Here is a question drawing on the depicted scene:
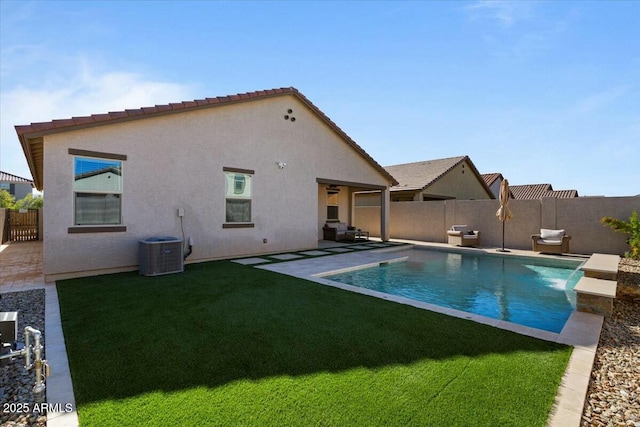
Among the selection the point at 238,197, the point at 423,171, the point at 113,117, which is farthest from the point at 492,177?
the point at 113,117

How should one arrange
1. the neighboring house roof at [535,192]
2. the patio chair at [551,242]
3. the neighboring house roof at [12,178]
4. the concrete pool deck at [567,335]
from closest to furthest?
the concrete pool deck at [567,335]
the patio chair at [551,242]
the neighboring house roof at [535,192]
the neighboring house roof at [12,178]

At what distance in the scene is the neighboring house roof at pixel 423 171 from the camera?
79.1ft

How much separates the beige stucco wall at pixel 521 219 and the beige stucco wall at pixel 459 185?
189 inches

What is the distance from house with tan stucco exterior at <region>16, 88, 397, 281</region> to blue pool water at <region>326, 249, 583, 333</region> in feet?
14.6

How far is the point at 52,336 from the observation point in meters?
4.24

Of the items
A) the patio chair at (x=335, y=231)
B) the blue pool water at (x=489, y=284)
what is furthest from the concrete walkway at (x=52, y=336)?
the patio chair at (x=335, y=231)

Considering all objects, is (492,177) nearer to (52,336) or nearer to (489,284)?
(489,284)

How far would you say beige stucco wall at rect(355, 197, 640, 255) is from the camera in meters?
13.5

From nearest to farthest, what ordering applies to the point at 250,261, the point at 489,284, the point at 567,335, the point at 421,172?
the point at 567,335, the point at 489,284, the point at 250,261, the point at 421,172

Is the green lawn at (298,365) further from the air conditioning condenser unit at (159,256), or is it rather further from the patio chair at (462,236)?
the patio chair at (462,236)

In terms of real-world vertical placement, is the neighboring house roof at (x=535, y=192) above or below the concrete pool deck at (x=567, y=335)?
above

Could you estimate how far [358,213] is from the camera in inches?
884

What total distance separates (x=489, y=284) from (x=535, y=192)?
1312 inches

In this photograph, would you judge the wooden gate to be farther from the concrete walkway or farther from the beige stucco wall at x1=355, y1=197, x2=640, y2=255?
the beige stucco wall at x1=355, y1=197, x2=640, y2=255
